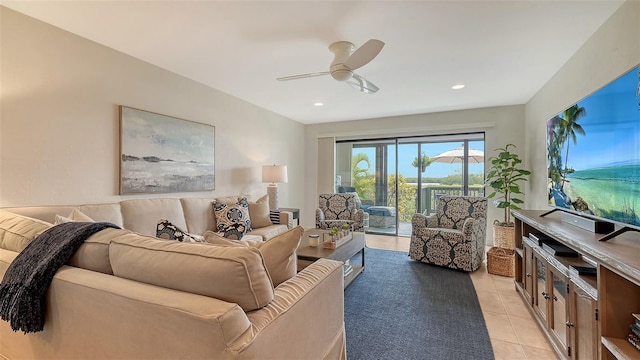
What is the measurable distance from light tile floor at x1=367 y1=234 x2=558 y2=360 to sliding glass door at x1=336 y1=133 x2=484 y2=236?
1.98 meters

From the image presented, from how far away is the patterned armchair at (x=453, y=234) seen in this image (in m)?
3.22

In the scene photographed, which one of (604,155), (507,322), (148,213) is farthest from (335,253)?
(604,155)

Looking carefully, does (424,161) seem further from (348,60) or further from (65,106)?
(65,106)

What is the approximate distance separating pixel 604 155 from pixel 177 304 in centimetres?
234

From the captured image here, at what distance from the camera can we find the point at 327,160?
569cm

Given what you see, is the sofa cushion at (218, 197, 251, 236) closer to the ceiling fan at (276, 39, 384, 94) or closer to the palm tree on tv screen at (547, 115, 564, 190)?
the ceiling fan at (276, 39, 384, 94)

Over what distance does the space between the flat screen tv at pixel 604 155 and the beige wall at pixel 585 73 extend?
0.31m

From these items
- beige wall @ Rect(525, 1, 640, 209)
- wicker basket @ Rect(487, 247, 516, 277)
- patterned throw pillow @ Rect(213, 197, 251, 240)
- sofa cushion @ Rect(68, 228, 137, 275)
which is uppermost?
beige wall @ Rect(525, 1, 640, 209)

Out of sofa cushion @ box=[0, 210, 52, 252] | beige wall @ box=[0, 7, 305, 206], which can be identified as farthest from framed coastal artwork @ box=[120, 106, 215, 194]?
sofa cushion @ box=[0, 210, 52, 252]

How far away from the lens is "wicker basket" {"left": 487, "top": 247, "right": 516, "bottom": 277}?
10.1 feet

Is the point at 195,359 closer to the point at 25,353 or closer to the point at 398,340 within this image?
the point at 25,353

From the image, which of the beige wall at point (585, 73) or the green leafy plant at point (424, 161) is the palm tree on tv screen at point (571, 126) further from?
the green leafy plant at point (424, 161)

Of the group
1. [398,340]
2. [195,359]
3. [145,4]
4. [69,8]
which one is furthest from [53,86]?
[398,340]

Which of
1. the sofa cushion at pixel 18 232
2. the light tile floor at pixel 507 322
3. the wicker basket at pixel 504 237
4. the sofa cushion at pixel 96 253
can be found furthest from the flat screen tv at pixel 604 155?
the sofa cushion at pixel 18 232
